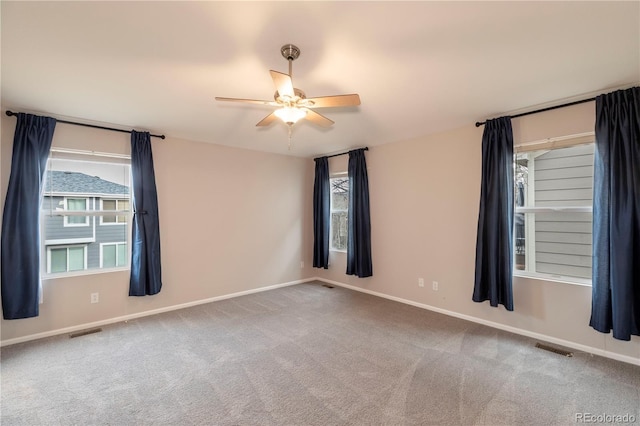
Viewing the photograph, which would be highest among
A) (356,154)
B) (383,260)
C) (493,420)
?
(356,154)

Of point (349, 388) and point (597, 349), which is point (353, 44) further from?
point (597, 349)

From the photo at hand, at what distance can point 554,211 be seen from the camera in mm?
3027

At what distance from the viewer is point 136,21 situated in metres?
1.73

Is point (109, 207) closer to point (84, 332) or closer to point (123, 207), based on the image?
point (123, 207)

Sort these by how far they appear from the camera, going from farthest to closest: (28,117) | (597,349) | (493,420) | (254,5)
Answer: (28,117), (597,349), (493,420), (254,5)

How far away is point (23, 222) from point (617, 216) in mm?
5755

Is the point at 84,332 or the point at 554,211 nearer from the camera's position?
the point at 554,211

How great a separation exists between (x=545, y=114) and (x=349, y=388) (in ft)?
11.0

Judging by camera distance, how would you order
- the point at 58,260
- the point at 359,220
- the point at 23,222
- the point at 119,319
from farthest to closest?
the point at 359,220
the point at 119,319
the point at 58,260
the point at 23,222

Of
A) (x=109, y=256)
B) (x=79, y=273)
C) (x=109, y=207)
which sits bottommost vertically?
(x=79, y=273)

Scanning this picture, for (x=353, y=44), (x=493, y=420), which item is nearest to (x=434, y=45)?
(x=353, y=44)

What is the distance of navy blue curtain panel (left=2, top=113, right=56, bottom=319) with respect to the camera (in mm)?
2877

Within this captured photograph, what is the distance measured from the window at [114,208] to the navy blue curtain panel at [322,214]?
3043 mm

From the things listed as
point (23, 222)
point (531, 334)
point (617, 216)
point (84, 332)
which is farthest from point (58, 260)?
point (617, 216)
